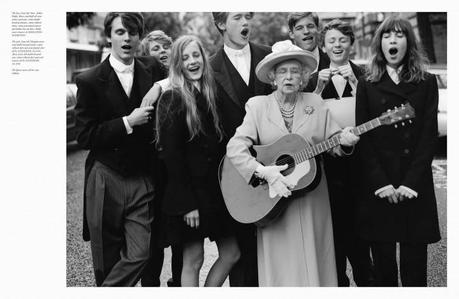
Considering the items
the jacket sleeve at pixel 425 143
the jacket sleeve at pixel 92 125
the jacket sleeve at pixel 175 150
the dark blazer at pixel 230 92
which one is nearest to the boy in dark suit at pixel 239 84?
the dark blazer at pixel 230 92

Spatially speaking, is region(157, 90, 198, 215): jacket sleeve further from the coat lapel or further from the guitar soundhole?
the coat lapel

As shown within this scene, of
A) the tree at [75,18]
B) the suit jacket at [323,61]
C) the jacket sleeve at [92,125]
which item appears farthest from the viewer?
the tree at [75,18]

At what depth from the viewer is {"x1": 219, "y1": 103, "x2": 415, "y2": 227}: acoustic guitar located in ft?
13.8

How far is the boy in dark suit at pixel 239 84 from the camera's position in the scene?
15.4 ft

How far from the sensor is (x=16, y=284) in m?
5.21

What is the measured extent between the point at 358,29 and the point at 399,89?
4.24 metres

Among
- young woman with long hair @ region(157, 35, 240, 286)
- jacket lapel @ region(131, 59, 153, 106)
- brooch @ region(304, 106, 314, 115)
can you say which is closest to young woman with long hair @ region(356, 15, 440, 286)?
brooch @ region(304, 106, 314, 115)

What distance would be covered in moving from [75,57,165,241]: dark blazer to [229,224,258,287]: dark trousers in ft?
3.02

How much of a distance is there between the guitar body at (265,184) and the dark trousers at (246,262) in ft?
0.93

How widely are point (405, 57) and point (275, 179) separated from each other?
1.39 meters

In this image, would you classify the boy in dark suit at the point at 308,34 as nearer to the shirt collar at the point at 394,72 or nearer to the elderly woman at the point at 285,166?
the elderly woman at the point at 285,166

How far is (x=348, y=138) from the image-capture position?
165 inches

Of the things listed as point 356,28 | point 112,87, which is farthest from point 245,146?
point 356,28

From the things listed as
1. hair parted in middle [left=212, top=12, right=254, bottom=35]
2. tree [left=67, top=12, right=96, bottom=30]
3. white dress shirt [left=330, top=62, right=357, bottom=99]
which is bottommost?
white dress shirt [left=330, top=62, right=357, bottom=99]
